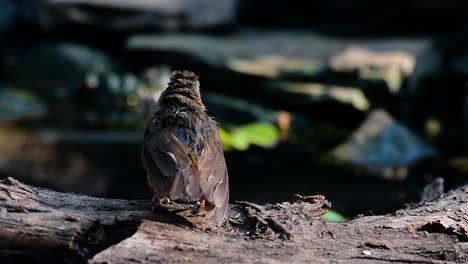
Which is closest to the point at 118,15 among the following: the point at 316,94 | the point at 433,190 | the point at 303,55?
the point at 303,55

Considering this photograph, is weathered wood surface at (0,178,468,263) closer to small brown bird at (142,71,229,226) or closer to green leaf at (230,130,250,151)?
small brown bird at (142,71,229,226)

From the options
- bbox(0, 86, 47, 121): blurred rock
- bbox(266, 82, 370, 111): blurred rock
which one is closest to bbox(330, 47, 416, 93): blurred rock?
bbox(266, 82, 370, 111): blurred rock

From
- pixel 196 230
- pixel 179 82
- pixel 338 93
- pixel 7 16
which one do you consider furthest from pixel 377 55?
pixel 196 230

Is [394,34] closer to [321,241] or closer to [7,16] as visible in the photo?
[7,16]

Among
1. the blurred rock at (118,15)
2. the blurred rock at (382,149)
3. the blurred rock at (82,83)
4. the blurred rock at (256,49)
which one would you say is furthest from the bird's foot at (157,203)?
the blurred rock at (118,15)

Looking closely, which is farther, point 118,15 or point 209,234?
point 118,15

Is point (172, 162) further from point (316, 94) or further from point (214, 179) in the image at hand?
Answer: point (316, 94)

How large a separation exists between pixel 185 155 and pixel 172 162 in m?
0.10

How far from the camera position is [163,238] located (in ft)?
9.25

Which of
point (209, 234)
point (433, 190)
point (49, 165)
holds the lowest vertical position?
point (209, 234)

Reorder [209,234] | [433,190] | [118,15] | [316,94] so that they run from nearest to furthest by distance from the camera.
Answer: [209,234] < [433,190] < [316,94] < [118,15]

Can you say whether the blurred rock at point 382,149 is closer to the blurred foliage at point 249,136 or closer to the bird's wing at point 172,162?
the blurred foliage at point 249,136

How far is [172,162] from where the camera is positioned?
3.07m

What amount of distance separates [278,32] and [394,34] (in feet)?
5.07
